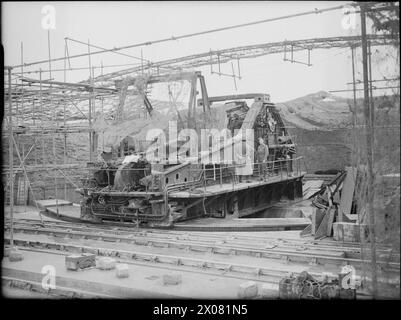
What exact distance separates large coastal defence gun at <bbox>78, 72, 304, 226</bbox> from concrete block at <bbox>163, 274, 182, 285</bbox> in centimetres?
576

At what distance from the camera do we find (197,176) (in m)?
15.2

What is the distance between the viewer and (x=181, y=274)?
835 cm

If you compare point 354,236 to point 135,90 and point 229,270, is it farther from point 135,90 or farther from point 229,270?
point 135,90

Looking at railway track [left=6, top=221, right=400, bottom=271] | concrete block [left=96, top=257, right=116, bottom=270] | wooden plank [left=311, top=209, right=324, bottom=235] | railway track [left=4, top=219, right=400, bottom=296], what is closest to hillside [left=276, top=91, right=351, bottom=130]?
wooden plank [left=311, top=209, right=324, bottom=235]

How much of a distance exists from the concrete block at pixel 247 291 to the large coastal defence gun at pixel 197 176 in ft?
21.8

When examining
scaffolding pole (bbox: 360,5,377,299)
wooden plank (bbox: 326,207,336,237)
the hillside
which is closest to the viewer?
scaffolding pole (bbox: 360,5,377,299)

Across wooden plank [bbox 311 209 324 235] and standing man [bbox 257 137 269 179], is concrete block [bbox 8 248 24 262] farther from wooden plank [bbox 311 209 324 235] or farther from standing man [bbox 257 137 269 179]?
standing man [bbox 257 137 269 179]

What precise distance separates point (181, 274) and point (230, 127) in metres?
10.8

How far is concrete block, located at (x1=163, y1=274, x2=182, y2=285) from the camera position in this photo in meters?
7.76

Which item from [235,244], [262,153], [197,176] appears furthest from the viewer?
[262,153]

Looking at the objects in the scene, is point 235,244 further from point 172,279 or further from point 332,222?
point 172,279

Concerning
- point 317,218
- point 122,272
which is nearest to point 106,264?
point 122,272

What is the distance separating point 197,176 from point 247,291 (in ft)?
27.3

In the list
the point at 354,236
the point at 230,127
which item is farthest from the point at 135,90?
the point at 354,236
